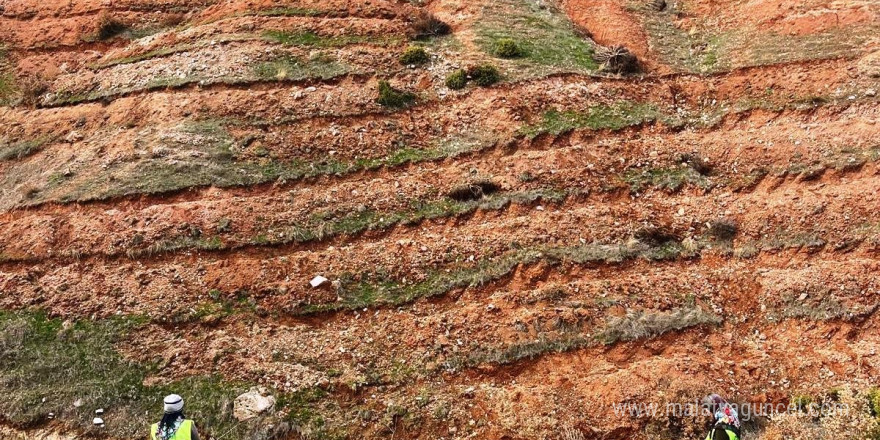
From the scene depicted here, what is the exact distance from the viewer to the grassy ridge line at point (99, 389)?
13.3 meters

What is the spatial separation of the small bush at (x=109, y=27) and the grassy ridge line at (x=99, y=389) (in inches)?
613

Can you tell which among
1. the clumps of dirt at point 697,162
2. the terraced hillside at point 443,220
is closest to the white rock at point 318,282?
the terraced hillside at point 443,220

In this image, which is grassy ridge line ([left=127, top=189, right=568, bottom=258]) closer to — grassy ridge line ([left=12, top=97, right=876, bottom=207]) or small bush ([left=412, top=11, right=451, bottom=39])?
grassy ridge line ([left=12, top=97, right=876, bottom=207])

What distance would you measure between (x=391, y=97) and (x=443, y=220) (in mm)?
5795

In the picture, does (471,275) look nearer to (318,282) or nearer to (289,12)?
(318,282)

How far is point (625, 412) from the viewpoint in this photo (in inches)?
516

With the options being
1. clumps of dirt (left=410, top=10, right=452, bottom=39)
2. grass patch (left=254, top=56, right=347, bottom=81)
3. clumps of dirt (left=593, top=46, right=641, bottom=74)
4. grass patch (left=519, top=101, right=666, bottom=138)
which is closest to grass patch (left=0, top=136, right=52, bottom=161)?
grass patch (left=254, top=56, right=347, bottom=81)

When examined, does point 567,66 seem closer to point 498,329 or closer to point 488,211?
point 488,211

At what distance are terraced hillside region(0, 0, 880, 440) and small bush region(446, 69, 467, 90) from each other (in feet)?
0.78

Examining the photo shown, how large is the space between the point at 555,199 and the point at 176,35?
16.2 metres

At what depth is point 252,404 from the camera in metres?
13.5

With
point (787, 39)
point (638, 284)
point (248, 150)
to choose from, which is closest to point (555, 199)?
point (638, 284)

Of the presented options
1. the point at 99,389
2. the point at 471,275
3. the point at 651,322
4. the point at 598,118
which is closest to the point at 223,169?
the point at 99,389

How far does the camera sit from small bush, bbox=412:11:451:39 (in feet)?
82.1
